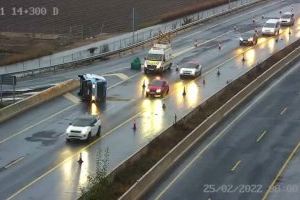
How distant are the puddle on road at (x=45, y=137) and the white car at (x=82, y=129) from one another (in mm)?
1159

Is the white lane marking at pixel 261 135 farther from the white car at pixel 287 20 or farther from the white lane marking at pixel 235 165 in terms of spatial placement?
the white car at pixel 287 20

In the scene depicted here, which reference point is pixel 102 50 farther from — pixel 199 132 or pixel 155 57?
pixel 199 132

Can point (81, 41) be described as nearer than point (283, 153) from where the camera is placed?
No

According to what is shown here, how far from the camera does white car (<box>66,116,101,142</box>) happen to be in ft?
132

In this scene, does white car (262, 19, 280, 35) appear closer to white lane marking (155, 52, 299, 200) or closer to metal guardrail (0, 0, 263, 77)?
metal guardrail (0, 0, 263, 77)

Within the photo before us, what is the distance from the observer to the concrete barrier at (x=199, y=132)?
33125mm

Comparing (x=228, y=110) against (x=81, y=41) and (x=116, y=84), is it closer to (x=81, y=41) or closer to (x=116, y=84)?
(x=116, y=84)

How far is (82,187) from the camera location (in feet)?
106

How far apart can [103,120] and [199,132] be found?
23.3 ft

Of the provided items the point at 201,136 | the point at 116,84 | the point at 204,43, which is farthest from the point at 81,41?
the point at 201,136

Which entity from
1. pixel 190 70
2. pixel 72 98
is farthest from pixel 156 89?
pixel 190 70

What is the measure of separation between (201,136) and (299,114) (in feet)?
33.8

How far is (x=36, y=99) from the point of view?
50.6m

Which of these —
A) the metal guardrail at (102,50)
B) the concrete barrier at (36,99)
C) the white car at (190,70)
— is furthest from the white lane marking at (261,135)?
the metal guardrail at (102,50)
